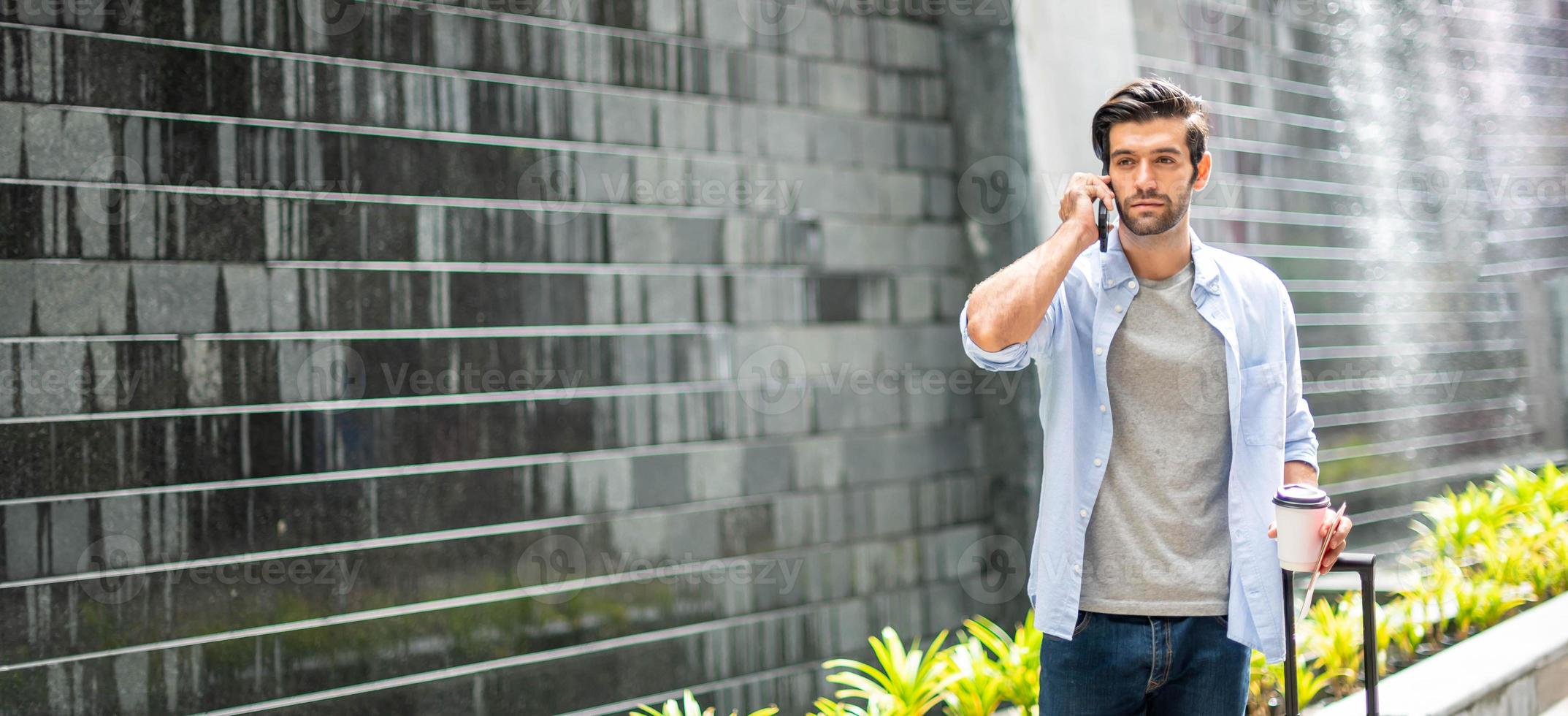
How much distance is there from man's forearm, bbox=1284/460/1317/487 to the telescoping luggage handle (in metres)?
0.18

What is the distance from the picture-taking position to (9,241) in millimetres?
3332

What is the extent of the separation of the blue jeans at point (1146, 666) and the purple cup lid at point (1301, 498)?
312 mm

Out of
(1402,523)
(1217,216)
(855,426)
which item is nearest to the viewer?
(855,426)

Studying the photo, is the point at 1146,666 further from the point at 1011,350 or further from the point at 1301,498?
the point at 1011,350

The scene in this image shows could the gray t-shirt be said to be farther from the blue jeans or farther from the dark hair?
the dark hair

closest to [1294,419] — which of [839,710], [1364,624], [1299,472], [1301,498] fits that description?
[1299,472]

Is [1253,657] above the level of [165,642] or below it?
below

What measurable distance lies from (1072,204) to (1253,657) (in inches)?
91.8

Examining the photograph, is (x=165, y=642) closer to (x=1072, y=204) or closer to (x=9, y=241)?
(x=9, y=241)

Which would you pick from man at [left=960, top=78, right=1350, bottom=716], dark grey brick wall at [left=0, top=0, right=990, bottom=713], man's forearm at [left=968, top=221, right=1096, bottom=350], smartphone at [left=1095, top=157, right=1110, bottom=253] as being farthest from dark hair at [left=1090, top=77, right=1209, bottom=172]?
dark grey brick wall at [left=0, top=0, right=990, bottom=713]

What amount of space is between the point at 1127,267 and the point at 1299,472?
0.61 m

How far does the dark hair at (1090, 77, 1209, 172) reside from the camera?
2.23 meters

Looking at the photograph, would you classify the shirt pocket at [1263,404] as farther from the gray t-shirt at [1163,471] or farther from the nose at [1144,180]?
the nose at [1144,180]

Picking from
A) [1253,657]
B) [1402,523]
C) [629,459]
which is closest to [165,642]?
[629,459]
